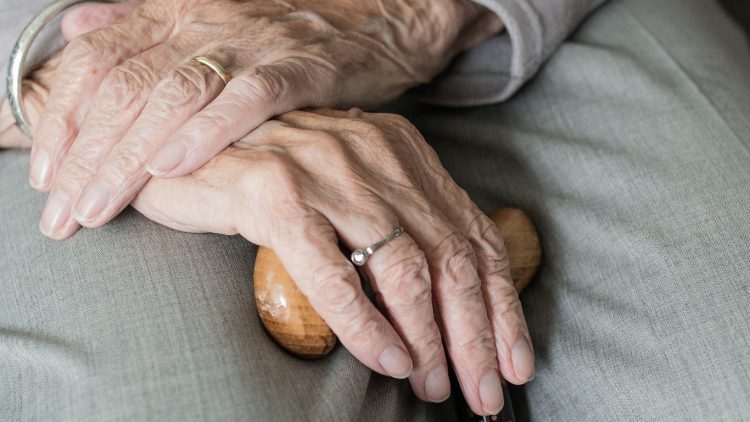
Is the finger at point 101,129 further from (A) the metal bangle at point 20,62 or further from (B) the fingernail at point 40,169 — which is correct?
(A) the metal bangle at point 20,62

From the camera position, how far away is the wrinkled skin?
2.03 feet

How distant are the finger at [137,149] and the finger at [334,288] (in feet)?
0.57

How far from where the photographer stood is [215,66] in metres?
0.74

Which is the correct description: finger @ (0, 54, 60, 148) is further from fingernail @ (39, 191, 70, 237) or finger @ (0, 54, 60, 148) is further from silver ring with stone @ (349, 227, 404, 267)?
silver ring with stone @ (349, 227, 404, 267)

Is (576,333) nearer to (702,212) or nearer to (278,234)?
(702,212)

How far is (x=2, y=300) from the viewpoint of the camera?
27.7 inches

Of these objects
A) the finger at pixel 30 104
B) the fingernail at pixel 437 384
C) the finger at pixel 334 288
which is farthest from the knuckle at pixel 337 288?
the finger at pixel 30 104

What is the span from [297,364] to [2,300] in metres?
0.31

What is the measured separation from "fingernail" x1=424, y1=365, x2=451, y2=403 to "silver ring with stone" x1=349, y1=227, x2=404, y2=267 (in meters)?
0.13

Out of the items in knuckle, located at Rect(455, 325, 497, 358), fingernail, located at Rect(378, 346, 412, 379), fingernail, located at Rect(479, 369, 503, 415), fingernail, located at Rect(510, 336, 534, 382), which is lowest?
fingernail, located at Rect(479, 369, 503, 415)

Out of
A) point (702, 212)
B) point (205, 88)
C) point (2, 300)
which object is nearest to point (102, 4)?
point (205, 88)

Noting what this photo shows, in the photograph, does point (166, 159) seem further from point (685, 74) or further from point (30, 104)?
point (685, 74)

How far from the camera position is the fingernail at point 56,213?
70 cm

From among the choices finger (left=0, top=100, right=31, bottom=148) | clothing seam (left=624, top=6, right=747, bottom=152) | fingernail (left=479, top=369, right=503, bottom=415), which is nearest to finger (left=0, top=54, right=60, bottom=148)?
finger (left=0, top=100, right=31, bottom=148)
